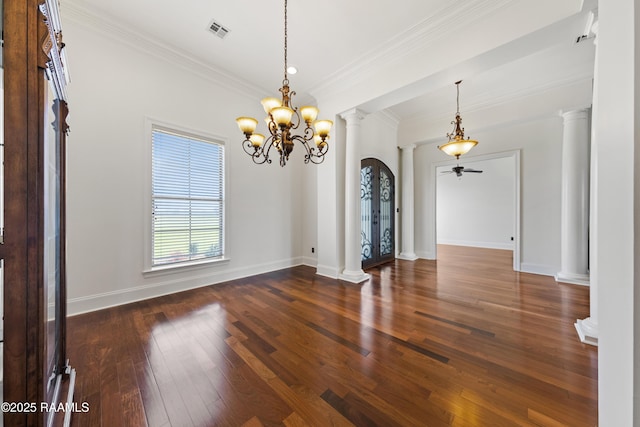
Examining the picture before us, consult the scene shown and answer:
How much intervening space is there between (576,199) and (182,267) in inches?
240

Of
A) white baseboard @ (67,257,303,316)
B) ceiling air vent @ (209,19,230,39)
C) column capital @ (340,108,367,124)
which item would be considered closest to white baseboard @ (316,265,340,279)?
white baseboard @ (67,257,303,316)

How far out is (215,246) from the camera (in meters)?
3.75

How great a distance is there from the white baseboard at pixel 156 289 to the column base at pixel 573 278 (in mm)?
4820

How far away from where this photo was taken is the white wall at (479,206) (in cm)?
719

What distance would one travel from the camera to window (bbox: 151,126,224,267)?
10.4ft

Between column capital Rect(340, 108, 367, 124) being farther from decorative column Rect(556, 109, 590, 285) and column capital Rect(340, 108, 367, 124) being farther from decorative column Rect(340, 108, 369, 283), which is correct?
decorative column Rect(556, 109, 590, 285)

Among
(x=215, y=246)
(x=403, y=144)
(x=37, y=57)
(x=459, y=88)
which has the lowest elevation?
(x=215, y=246)

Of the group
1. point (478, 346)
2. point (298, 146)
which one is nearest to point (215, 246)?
point (298, 146)

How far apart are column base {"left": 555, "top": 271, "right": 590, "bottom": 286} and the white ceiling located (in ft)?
10.1

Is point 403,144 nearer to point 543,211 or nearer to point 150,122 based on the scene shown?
point 543,211

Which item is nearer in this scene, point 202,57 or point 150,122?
point 150,122

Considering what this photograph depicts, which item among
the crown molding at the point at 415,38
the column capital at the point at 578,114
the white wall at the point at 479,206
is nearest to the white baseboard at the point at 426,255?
the white wall at the point at 479,206

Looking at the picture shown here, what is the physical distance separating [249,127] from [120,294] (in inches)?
102

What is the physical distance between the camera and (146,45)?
301 centimetres
